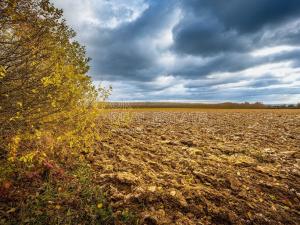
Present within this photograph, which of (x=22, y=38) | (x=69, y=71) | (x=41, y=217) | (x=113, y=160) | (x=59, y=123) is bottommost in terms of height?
(x=41, y=217)

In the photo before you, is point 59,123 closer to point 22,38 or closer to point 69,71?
point 69,71

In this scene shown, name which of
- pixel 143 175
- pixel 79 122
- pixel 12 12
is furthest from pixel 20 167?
pixel 12 12

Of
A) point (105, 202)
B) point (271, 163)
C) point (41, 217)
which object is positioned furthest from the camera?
point (271, 163)

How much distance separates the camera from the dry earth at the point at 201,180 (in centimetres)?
660

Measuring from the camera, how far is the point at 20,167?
27.1 ft

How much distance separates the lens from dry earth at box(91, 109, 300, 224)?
660 centimetres

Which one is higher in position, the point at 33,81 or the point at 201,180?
the point at 33,81

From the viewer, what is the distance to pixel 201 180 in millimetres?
8336

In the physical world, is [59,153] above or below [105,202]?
above

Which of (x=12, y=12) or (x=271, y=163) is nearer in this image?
(x=12, y=12)

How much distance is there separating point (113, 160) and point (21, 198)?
335 cm

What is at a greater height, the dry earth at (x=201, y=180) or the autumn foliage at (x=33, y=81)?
the autumn foliage at (x=33, y=81)

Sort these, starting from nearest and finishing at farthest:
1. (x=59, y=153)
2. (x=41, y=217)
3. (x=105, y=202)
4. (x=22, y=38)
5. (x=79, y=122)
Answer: (x=41, y=217) → (x=105, y=202) → (x=22, y=38) → (x=79, y=122) → (x=59, y=153)

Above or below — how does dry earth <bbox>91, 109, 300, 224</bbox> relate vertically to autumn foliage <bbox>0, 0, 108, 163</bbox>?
below
